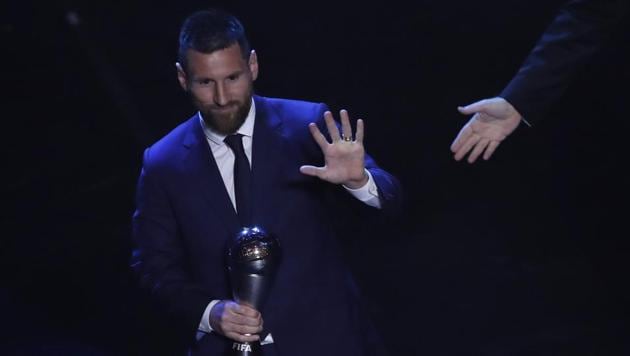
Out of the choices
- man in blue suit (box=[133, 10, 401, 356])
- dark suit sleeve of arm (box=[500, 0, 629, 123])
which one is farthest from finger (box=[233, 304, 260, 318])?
dark suit sleeve of arm (box=[500, 0, 629, 123])

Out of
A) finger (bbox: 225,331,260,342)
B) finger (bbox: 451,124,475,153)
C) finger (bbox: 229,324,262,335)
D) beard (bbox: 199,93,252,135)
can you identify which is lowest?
finger (bbox: 225,331,260,342)

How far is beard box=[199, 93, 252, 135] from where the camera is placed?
2021 mm

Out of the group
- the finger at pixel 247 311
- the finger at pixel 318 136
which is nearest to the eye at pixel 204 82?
the finger at pixel 318 136

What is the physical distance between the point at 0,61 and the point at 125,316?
1.53m

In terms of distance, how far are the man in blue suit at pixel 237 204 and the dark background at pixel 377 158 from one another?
4.77 feet

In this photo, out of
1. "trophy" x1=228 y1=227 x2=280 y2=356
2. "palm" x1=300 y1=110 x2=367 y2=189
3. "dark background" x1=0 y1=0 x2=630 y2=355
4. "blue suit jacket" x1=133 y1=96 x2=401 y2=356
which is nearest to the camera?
"trophy" x1=228 y1=227 x2=280 y2=356

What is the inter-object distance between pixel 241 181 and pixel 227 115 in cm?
17

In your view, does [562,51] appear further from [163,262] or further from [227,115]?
[163,262]

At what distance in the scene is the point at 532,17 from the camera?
4004 millimetres

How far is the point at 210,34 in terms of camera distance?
200 centimetres

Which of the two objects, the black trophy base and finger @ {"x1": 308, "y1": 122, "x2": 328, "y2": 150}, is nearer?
the black trophy base

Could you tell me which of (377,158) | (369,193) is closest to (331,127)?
(369,193)

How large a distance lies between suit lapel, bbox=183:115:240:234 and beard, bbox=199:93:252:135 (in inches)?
3.1

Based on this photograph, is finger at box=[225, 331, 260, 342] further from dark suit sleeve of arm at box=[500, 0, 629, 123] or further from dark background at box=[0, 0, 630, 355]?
dark background at box=[0, 0, 630, 355]
